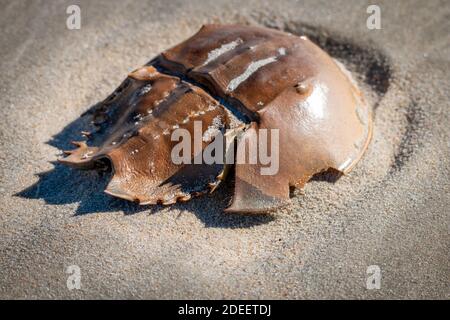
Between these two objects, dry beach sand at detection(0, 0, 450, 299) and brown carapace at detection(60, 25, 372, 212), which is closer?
dry beach sand at detection(0, 0, 450, 299)

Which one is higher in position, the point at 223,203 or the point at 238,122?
the point at 238,122

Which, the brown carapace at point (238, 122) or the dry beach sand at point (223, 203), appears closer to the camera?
the dry beach sand at point (223, 203)
